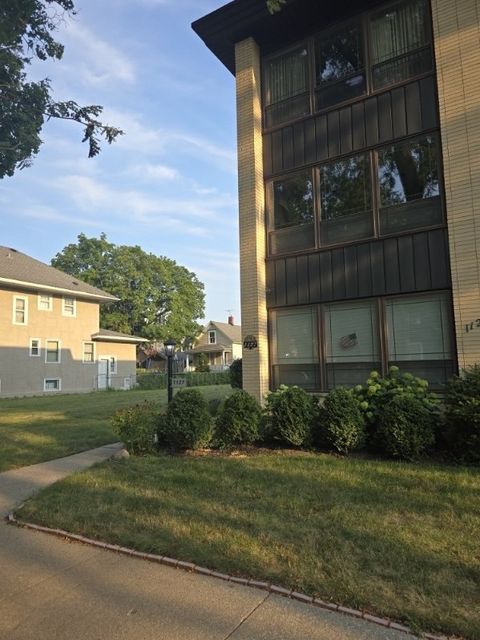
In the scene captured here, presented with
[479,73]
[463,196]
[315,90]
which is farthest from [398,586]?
[315,90]

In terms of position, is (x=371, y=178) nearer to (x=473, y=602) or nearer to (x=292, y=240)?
(x=292, y=240)

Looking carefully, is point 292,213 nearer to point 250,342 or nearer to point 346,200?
point 346,200

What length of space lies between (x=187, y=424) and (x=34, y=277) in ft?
66.0

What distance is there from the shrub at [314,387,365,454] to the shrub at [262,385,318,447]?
0.27m

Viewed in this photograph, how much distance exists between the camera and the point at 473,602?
3004mm

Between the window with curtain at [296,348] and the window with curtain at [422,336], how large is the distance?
151 cm

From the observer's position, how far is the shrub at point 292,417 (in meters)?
7.51

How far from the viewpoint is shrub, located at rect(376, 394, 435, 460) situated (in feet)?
21.5

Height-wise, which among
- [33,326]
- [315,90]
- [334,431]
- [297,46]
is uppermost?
[297,46]

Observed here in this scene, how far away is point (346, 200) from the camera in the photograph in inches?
376

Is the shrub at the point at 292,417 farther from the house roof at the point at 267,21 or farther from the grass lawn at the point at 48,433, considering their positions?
the house roof at the point at 267,21

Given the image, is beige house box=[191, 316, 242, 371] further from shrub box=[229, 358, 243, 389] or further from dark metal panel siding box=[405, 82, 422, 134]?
dark metal panel siding box=[405, 82, 422, 134]

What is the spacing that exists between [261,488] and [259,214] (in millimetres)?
6340

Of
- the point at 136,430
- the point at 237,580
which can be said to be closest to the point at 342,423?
the point at 136,430
